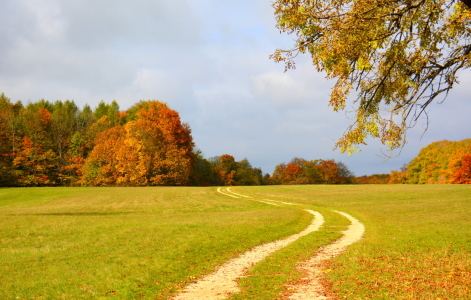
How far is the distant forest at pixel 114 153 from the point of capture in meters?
70.8

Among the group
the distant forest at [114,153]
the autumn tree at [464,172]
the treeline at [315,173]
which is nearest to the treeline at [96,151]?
the distant forest at [114,153]

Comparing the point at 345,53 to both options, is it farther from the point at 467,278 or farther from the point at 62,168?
the point at 62,168

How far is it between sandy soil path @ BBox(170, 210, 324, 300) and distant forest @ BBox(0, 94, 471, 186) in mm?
57880

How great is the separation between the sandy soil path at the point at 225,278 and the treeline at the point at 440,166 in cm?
7373

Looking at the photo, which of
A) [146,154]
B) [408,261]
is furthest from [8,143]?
[408,261]

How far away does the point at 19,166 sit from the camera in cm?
7212

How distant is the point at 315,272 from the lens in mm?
10500

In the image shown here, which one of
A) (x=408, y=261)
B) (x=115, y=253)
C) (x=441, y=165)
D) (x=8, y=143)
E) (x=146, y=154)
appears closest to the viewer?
(x=408, y=261)

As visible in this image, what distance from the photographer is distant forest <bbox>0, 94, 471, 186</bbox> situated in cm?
7081

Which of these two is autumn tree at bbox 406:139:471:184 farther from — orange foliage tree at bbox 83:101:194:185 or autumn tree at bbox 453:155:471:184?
orange foliage tree at bbox 83:101:194:185

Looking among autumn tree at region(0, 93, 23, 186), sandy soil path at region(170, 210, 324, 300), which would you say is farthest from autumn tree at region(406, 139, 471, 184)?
autumn tree at region(0, 93, 23, 186)

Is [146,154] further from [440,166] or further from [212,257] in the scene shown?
[440,166]

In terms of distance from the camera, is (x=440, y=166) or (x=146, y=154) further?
(x=440, y=166)

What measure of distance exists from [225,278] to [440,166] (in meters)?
87.5
